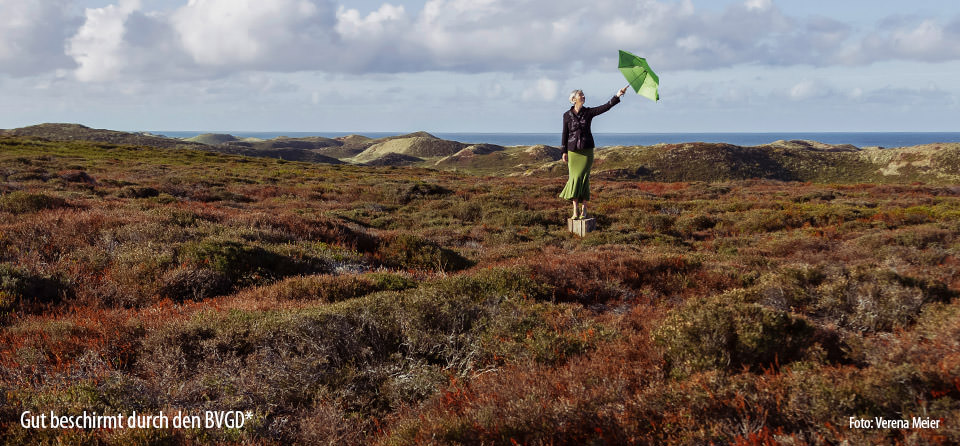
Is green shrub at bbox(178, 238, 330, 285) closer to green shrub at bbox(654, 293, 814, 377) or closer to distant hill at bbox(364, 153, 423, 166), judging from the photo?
green shrub at bbox(654, 293, 814, 377)

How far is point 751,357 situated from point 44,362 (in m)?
6.94

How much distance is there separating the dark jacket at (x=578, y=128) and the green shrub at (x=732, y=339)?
8179 mm

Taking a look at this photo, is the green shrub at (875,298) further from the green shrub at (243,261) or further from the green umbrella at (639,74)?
the green shrub at (243,261)

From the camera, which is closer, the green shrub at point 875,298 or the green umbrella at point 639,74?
the green shrub at point 875,298

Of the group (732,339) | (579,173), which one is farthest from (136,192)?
(732,339)

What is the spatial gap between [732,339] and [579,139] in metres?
8.94

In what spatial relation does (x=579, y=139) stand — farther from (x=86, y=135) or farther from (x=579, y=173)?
(x=86, y=135)

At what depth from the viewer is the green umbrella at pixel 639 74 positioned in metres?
10.8

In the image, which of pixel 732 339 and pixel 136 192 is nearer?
pixel 732 339

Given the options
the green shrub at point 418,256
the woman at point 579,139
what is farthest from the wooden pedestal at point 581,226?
the green shrub at point 418,256

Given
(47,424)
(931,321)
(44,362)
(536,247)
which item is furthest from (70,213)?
(931,321)

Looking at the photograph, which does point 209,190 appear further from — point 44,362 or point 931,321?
point 931,321

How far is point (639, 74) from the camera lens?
10977 mm

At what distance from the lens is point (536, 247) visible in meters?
13.2
